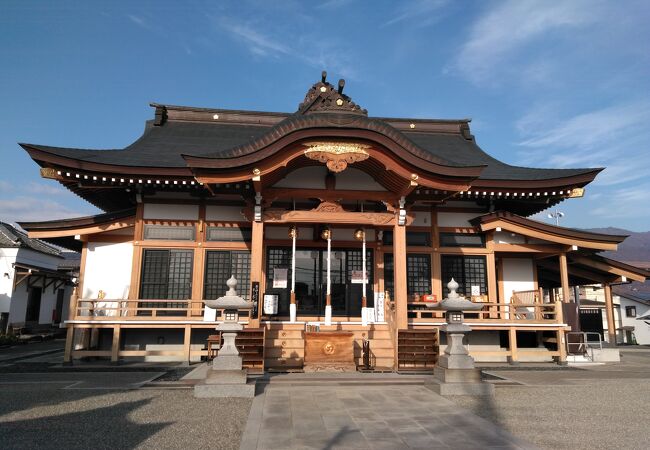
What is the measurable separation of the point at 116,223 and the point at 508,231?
13.0m

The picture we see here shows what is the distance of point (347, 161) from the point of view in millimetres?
12094

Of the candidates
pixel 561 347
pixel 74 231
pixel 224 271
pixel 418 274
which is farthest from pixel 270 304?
pixel 561 347

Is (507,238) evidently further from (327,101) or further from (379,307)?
(327,101)

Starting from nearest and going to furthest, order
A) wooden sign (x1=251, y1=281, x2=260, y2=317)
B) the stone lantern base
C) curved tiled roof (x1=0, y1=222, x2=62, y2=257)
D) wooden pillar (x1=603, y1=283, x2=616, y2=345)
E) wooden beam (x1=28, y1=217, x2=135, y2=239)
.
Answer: the stone lantern base → wooden sign (x1=251, y1=281, x2=260, y2=317) → wooden beam (x1=28, y1=217, x2=135, y2=239) → wooden pillar (x1=603, y1=283, x2=616, y2=345) → curved tiled roof (x1=0, y1=222, x2=62, y2=257)

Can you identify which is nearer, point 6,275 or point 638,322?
point 6,275

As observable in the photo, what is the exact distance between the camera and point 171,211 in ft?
46.9

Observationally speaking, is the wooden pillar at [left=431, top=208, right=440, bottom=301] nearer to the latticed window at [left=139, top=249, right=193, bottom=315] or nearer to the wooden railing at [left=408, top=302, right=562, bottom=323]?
the wooden railing at [left=408, top=302, right=562, bottom=323]

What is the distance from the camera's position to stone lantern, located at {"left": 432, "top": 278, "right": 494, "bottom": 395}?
872 centimetres

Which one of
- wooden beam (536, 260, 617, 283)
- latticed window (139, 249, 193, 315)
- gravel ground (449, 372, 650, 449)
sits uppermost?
wooden beam (536, 260, 617, 283)

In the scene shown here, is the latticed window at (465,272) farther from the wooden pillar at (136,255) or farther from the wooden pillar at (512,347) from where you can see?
the wooden pillar at (136,255)

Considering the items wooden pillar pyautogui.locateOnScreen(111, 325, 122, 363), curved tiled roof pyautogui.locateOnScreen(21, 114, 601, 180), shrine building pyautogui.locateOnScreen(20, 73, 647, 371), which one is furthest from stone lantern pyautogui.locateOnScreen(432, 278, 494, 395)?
wooden pillar pyautogui.locateOnScreen(111, 325, 122, 363)

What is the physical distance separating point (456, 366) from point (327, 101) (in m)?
8.53

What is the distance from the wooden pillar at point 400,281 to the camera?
38.8ft

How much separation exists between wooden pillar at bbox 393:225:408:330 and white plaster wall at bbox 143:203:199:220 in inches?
261
